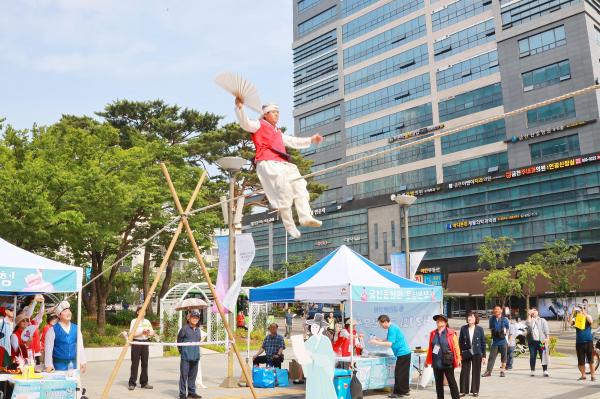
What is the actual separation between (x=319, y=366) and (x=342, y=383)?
6.61 feet

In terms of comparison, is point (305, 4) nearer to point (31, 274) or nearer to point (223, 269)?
point (223, 269)

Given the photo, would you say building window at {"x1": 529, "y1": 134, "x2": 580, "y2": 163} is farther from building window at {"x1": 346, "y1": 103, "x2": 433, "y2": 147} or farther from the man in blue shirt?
the man in blue shirt

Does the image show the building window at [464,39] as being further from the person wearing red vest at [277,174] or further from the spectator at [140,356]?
the person wearing red vest at [277,174]

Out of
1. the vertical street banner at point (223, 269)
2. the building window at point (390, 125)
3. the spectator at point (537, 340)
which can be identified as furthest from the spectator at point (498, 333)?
the building window at point (390, 125)

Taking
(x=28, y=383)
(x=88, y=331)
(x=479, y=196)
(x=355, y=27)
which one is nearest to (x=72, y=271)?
(x=28, y=383)

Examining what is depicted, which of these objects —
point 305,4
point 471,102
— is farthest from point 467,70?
point 305,4

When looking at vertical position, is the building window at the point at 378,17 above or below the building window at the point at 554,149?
above

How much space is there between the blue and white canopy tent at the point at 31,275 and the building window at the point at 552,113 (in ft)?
160

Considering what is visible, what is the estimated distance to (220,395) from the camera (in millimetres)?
12367

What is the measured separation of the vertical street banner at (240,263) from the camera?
44.1 ft

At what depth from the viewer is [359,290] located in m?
→ 12.0

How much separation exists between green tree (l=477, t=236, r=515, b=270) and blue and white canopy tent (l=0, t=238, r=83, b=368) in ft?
136

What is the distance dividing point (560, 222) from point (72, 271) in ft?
164

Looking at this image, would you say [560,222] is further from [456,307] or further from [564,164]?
[456,307]
